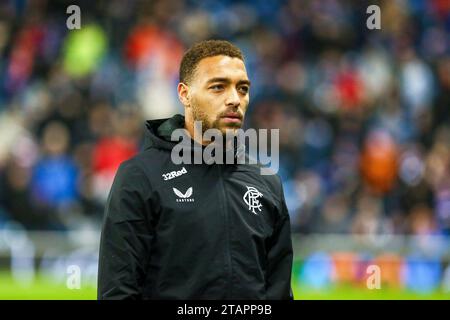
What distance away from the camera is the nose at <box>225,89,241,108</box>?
4426 millimetres

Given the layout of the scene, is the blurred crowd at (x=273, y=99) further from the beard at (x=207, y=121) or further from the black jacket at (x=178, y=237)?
the black jacket at (x=178, y=237)

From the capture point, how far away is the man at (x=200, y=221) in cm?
413

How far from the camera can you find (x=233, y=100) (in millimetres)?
4426

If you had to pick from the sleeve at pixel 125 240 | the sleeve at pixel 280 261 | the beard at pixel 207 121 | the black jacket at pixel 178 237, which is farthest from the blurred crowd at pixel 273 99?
the sleeve at pixel 125 240

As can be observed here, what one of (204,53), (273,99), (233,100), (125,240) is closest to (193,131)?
(233,100)

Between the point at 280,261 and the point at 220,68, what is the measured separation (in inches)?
37.5

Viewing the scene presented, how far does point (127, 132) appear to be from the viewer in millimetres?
12594

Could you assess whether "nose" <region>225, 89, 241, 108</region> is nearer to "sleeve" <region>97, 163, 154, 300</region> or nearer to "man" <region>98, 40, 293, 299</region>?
"man" <region>98, 40, 293, 299</region>

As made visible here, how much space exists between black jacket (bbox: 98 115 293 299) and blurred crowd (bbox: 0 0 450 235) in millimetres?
7381

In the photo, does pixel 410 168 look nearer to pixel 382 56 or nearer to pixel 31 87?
pixel 382 56

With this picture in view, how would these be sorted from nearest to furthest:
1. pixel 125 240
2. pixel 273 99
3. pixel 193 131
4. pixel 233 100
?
1. pixel 125 240
2. pixel 233 100
3. pixel 193 131
4. pixel 273 99

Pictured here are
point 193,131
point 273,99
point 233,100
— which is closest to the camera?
point 233,100

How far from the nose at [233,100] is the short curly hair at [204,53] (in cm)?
18

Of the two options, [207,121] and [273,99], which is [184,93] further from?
[273,99]
